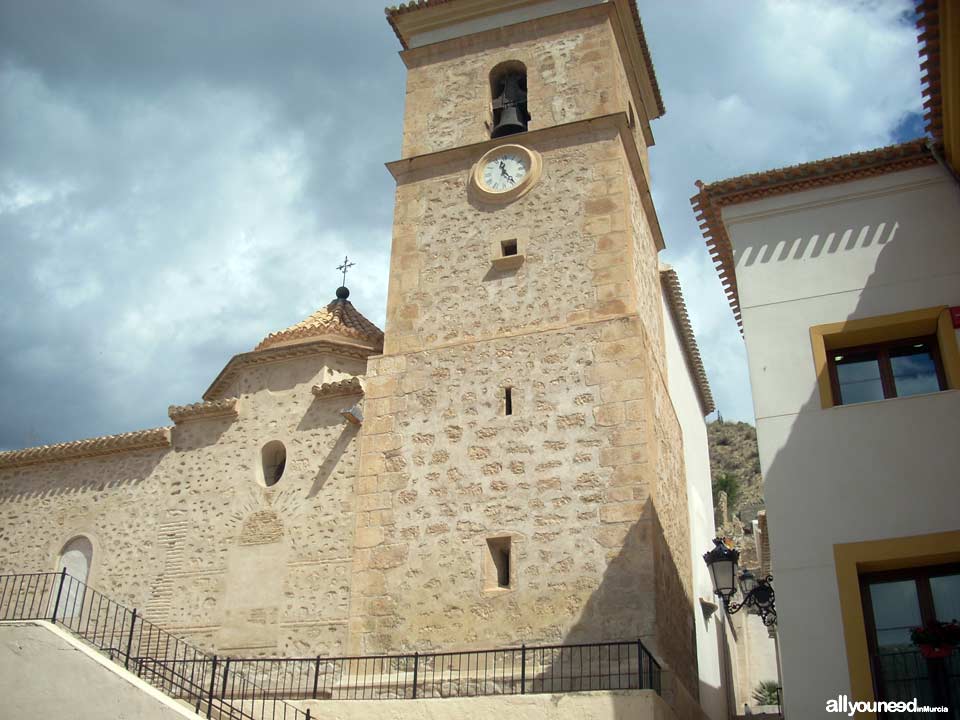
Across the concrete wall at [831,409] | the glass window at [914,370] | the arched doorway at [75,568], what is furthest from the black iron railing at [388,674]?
the glass window at [914,370]

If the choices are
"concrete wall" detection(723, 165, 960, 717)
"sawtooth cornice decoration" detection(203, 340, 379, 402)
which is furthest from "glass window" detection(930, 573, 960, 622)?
"sawtooth cornice decoration" detection(203, 340, 379, 402)

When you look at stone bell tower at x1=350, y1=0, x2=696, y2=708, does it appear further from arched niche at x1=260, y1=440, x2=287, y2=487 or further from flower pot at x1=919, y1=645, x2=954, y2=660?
flower pot at x1=919, y1=645, x2=954, y2=660

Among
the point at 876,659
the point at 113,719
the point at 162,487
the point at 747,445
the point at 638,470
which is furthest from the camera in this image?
the point at 747,445

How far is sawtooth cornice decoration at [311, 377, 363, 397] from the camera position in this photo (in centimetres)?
1550

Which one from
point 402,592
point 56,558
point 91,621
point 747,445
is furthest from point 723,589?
point 747,445

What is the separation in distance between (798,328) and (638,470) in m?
3.38

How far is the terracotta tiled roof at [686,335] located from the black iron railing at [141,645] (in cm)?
975

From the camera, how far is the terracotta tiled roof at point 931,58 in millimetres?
9688

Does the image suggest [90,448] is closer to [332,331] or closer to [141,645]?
[141,645]

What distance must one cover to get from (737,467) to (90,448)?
35.2m

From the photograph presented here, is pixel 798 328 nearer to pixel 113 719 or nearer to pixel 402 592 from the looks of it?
pixel 402 592

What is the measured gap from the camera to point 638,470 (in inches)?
530

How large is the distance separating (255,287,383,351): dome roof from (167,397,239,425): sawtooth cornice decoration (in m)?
1.06

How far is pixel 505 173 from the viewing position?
1661cm
